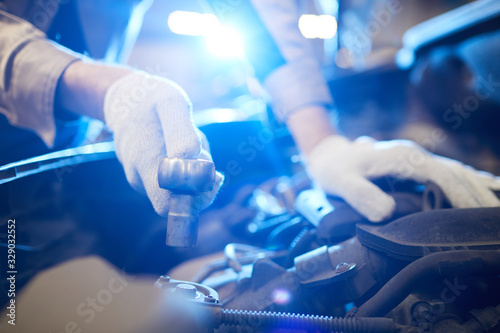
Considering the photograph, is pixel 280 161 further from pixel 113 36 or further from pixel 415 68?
pixel 415 68

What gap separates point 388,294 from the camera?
1.30ft

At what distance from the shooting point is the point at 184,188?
14.9 inches

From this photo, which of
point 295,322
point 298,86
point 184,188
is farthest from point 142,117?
point 298,86

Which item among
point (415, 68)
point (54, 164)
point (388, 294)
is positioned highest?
point (415, 68)

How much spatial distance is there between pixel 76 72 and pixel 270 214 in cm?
64

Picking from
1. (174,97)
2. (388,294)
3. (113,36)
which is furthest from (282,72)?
(113,36)

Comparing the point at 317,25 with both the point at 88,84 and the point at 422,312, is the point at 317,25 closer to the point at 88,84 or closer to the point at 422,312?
the point at 88,84

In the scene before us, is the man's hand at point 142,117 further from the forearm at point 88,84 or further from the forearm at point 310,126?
the forearm at point 310,126

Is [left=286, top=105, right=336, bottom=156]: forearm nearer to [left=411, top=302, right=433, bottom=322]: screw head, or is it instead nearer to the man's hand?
the man's hand

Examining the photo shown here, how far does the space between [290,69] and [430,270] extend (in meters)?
0.69

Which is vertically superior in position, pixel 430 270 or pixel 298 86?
pixel 298 86

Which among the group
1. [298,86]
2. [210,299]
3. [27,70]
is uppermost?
[298,86]

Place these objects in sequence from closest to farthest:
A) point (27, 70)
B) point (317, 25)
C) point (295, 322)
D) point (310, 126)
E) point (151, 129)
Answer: point (295, 322) → point (151, 129) → point (27, 70) → point (310, 126) → point (317, 25)

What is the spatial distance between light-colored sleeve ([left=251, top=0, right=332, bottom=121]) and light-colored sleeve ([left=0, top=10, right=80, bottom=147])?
561 mm
